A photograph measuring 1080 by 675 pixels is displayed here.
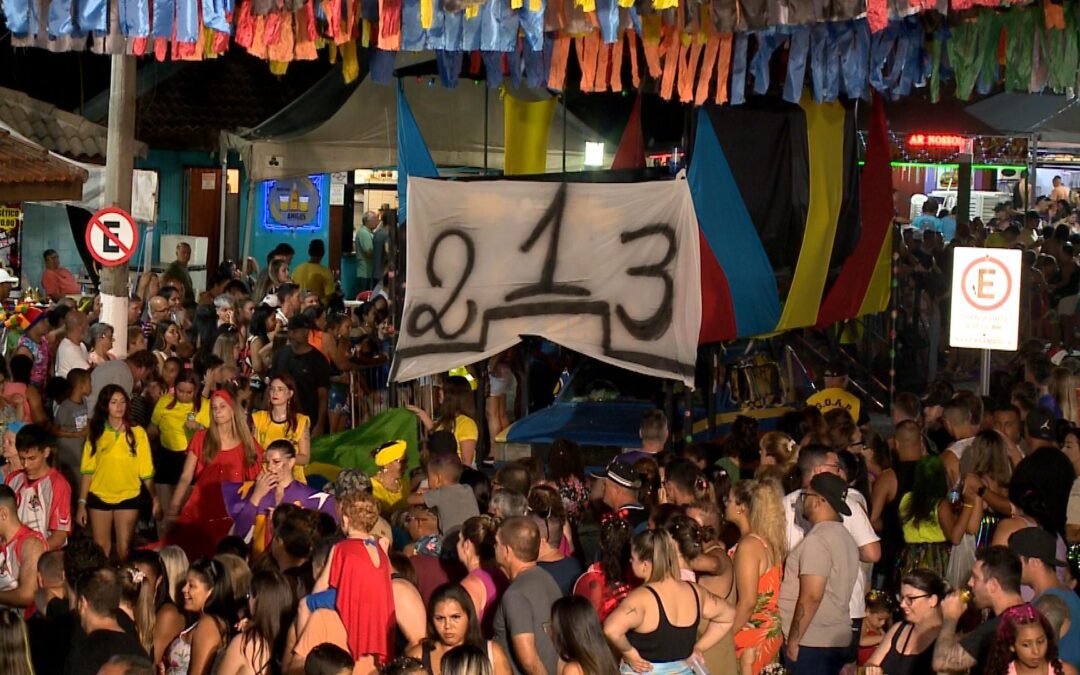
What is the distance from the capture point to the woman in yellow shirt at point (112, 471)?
12039 millimetres

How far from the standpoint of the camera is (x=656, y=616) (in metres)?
7.73

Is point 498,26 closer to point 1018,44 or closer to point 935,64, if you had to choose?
point 935,64

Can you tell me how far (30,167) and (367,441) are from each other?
3921mm

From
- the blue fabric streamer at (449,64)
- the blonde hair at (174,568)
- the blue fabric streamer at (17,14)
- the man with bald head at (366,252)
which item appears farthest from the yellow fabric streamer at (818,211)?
the man with bald head at (366,252)

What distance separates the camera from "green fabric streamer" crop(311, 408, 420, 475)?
13773 mm

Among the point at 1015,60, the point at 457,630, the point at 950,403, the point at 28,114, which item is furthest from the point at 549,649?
the point at 28,114

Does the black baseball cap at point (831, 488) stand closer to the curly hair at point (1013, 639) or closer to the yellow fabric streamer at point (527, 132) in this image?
the curly hair at point (1013, 639)

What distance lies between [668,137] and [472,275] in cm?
419

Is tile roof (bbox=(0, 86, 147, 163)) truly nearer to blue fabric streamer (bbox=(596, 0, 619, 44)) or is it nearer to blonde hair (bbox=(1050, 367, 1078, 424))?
blue fabric streamer (bbox=(596, 0, 619, 44))

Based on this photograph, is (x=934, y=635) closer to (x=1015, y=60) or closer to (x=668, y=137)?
(x=1015, y=60)

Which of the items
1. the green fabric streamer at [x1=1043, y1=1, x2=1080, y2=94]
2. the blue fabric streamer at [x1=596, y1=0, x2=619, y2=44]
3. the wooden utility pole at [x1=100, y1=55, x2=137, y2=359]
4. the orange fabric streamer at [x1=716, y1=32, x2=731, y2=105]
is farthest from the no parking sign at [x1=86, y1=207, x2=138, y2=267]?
the green fabric streamer at [x1=1043, y1=1, x2=1080, y2=94]

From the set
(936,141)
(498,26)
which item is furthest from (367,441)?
(936,141)

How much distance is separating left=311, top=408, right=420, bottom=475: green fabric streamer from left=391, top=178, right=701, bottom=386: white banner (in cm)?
39

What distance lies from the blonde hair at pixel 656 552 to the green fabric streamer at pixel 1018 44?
749 cm
